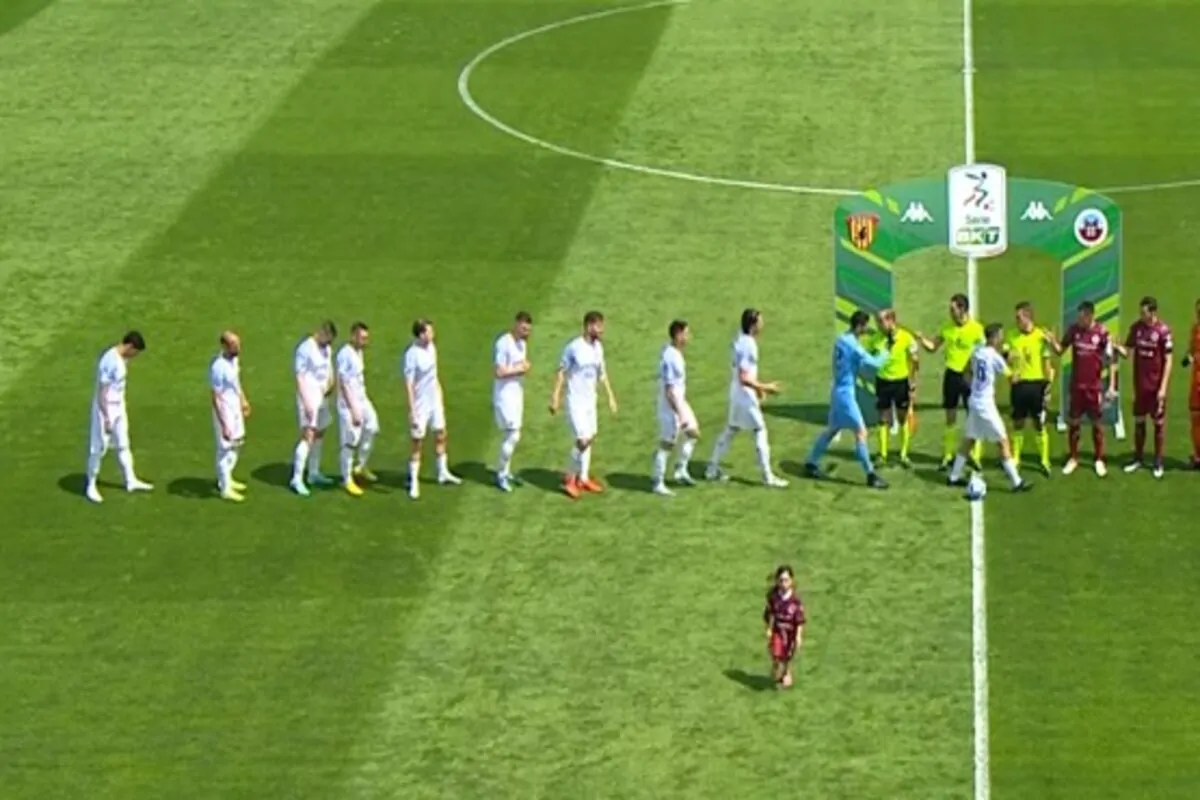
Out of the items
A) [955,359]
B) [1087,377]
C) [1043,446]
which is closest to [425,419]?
[955,359]

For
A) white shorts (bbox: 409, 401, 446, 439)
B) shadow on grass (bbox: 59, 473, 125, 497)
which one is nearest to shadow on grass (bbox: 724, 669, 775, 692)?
white shorts (bbox: 409, 401, 446, 439)

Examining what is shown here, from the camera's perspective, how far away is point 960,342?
34.4 m

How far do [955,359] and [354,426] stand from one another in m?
6.63

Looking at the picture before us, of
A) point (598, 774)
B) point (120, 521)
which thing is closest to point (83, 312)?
point (120, 521)

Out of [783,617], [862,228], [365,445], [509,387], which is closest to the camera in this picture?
[783,617]

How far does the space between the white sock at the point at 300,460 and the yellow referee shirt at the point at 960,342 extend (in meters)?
7.10

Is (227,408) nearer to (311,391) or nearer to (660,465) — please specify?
(311,391)

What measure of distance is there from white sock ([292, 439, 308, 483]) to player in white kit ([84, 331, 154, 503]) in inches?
70.2

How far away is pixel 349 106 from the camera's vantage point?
48.6m

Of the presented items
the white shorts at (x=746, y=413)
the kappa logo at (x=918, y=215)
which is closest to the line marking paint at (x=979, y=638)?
the white shorts at (x=746, y=413)

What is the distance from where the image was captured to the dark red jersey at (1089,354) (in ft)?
110

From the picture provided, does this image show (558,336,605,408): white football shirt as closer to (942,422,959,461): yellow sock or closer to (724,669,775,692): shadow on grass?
(942,422,959,461): yellow sock

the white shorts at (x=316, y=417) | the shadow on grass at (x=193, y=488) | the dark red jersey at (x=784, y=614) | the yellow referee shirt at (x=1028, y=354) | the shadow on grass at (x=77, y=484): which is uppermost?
the yellow referee shirt at (x=1028, y=354)

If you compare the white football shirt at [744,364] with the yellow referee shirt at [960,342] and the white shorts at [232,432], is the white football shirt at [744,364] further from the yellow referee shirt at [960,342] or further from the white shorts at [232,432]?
the white shorts at [232,432]
